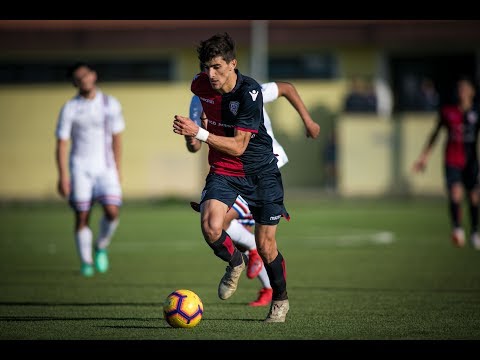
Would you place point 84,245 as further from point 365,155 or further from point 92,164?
point 365,155

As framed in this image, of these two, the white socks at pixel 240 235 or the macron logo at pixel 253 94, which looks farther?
the white socks at pixel 240 235

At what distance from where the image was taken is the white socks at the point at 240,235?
10.0m

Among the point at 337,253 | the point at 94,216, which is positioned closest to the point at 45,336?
the point at 337,253

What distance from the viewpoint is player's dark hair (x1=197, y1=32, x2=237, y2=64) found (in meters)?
8.48

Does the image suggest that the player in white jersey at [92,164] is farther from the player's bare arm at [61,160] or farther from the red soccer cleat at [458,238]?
the red soccer cleat at [458,238]

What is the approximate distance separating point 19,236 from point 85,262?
620 cm

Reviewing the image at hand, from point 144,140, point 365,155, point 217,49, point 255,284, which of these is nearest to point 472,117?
point 255,284

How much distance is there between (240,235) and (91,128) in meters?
3.91

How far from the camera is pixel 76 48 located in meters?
32.6

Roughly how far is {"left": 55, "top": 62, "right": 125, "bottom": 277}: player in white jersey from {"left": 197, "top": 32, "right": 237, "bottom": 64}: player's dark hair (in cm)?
486

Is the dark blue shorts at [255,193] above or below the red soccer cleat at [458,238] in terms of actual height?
above

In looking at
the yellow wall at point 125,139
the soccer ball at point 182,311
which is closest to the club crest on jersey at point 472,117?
the soccer ball at point 182,311

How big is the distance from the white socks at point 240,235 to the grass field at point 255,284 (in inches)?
23.8

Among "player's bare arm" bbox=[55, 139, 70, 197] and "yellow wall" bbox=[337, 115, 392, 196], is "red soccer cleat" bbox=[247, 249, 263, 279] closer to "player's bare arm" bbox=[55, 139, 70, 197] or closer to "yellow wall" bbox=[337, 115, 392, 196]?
"player's bare arm" bbox=[55, 139, 70, 197]
